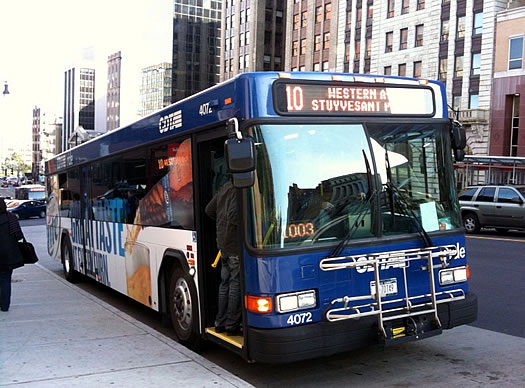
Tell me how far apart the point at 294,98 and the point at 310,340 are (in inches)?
82.2

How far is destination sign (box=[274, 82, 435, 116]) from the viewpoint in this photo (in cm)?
543

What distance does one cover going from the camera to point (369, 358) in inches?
251

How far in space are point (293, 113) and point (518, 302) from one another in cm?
565

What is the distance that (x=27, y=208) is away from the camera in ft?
140

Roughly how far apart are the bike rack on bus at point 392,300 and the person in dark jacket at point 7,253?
17.1ft

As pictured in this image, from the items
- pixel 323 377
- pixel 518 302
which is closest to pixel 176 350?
pixel 323 377

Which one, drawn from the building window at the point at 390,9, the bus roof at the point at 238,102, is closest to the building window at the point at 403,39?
the building window at the point at 390,9

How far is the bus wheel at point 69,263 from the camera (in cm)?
1233

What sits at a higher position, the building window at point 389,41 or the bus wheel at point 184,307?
the building window at point 389,41

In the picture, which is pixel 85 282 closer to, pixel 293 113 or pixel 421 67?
pixel 293 113

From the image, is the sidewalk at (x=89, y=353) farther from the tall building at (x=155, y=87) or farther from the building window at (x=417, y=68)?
the tall building at (x=155, y=87)

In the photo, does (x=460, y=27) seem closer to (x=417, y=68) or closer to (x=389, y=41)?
(x=417, y=68)

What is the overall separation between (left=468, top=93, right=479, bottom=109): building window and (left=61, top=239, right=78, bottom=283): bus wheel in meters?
40.0

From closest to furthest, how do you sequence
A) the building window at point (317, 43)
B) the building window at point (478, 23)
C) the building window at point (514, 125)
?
1. the building window at point (514, 125)
2. the building window at point (478, 23)
3. the building window at point (317, 43)
